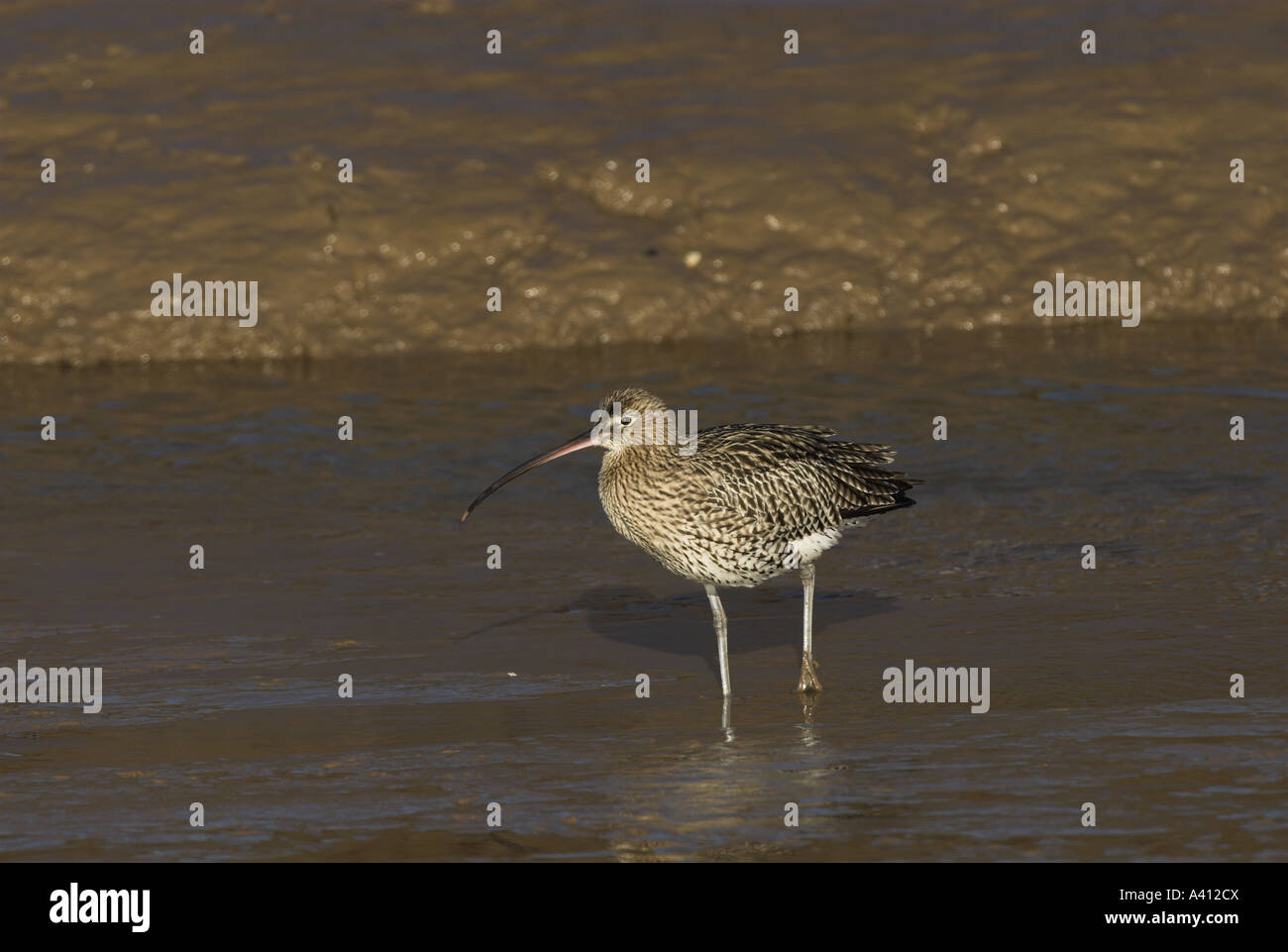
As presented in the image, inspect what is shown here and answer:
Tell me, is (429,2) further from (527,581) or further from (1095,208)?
(527,581)

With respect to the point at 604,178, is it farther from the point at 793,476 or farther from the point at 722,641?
the point at 722,641

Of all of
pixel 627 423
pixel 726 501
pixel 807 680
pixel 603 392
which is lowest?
pixel 807 680

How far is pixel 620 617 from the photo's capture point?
30.6ft

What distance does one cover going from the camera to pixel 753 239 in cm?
1490

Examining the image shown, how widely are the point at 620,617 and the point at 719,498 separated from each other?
1256mm

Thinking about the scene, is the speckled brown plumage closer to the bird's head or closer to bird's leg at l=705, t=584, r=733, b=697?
the bird's head

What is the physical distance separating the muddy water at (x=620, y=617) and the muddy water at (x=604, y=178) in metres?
0.41

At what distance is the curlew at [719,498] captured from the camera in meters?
8.23

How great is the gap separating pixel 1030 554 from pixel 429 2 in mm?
9070

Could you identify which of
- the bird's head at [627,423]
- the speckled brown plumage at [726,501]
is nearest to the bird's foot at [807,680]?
the speckled brown plumage at [726,501]

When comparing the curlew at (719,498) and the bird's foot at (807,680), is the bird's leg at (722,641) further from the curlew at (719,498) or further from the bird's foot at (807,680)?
the bird's foot at (807,680)

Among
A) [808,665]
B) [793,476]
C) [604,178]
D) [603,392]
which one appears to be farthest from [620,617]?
[604,178]

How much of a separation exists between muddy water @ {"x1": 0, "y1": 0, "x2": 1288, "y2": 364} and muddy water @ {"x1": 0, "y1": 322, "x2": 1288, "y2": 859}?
413 millimetres

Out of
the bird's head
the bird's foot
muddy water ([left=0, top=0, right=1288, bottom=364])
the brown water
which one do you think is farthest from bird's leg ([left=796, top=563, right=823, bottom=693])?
muddy water ([left=0, top=0, right=1288, bottom=364])
